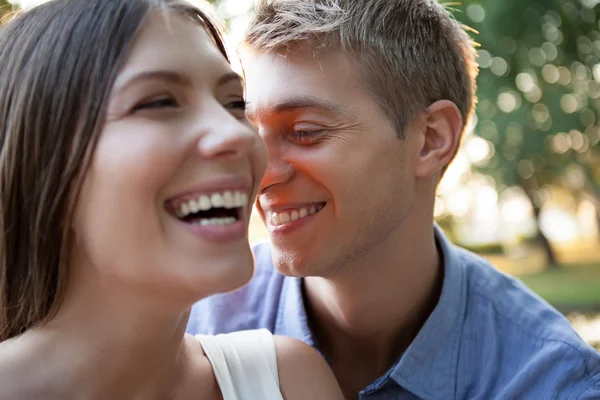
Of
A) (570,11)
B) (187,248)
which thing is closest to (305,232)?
(187,248)

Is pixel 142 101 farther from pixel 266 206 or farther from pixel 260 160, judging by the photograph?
pixel 266 206

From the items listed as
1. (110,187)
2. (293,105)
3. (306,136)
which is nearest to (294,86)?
(293,105)

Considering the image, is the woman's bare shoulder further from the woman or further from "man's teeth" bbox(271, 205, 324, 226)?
"man's teeth" bbox(271, 205, 324, 226)

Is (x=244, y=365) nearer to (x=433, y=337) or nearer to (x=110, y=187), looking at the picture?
(x=110, y=187)

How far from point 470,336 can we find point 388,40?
3.67 feet

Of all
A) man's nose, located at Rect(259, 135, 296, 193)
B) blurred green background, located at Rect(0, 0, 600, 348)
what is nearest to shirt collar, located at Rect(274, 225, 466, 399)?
man's nose, located at Rect(259, 135, 296, 193)

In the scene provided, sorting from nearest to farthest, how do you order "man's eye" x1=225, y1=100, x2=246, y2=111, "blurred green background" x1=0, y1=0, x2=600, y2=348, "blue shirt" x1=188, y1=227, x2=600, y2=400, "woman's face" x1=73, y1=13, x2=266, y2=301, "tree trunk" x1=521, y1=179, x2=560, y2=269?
"woman's face" x1=73, y1=13, x2=266, y2=301, "man's eye" x1=225, y1=100, x2=246, y2=111, "blue shirt" x1=188, y1=227, x2=600, y2=400, "blurred green background" x1=0, y1=0, x2=600, y2=348, "tree trunk" x1=521, y1=179, x2=560, y2=269

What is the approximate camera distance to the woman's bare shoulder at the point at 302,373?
1.86m

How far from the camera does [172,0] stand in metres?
1.52

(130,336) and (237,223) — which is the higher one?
(237,223)

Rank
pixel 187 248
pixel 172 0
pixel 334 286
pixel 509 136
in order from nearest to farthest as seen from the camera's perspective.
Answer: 1. pixel 187 248
2. pixel 172 0
3. pixel 334 286
4. pixel 509 136

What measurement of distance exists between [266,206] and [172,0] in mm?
1059

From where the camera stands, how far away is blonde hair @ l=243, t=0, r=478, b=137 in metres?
2.43

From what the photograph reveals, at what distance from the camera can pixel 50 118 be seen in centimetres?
139
